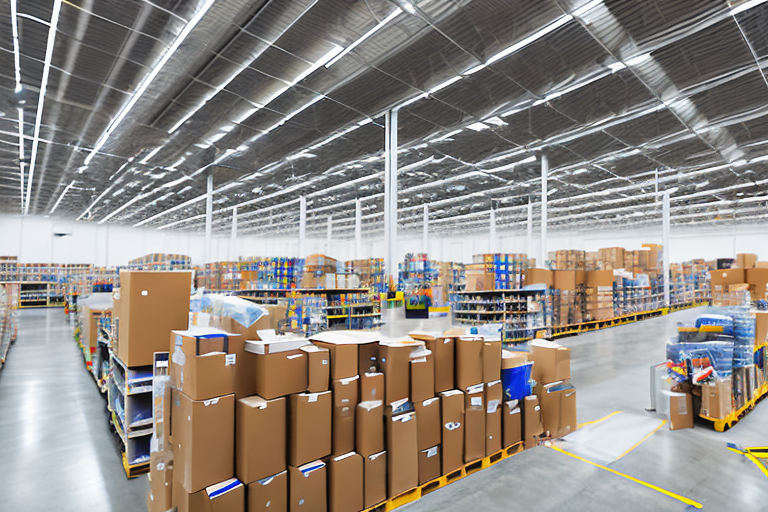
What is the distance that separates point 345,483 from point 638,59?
6.98m

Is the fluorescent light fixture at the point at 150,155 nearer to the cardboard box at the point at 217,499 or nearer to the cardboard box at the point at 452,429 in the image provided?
the cardboard box at the point at 217,499

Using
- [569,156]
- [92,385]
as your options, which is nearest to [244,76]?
[92,385]

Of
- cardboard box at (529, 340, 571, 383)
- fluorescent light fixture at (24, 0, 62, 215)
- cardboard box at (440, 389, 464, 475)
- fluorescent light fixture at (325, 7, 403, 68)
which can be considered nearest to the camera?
cardboard box at (440, 389, 464, 475)

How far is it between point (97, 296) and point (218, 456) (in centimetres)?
623

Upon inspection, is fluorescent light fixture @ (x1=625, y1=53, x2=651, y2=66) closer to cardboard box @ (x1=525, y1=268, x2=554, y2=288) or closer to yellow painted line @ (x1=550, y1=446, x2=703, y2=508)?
cardboard box @ (x1=525, y1=268, x2=554, y2=288)

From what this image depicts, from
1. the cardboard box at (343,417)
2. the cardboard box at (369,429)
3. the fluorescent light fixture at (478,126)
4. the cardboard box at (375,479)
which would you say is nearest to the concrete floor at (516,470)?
the cardboard box at (375,479)

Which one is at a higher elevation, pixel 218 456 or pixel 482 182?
pixel 482 182

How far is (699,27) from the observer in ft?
17.0

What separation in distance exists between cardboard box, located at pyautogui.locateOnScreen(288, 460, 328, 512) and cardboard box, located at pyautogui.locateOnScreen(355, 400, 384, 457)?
30cm

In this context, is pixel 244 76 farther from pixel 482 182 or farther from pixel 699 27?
pixel 482 182

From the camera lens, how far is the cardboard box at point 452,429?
10.3 ft

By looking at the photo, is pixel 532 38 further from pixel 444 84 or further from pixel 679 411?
pixel 679 411

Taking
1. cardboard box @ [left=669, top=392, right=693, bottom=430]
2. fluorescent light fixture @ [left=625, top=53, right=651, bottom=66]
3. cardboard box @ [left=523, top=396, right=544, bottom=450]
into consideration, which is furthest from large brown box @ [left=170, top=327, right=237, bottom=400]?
fluorescent light fixture @ [left=625, top=53, right=651, bottom=66]

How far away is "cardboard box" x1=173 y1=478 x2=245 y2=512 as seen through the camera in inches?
89.7
